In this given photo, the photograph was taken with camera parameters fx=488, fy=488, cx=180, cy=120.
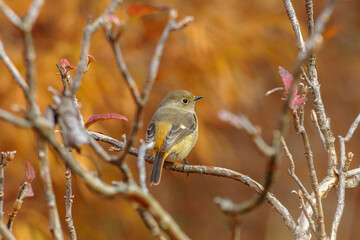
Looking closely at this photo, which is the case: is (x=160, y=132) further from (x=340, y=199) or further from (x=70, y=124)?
(x=70, y=124)

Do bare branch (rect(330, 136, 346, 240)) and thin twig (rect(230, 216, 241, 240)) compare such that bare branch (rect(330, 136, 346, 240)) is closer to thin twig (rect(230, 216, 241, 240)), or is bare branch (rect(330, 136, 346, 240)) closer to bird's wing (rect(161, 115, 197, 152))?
thin twig (rect(230, 216, 241, 240))

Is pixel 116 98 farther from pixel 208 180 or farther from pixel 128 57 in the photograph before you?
pixel 208 180

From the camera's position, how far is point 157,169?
2914 mm

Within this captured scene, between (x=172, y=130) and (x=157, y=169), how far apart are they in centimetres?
45

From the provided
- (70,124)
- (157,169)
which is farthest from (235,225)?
(157,169)

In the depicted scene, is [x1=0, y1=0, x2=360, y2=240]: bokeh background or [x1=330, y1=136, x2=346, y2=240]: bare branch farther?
[x1=0, y1=0, x2=360, y2=240]: bokeh background

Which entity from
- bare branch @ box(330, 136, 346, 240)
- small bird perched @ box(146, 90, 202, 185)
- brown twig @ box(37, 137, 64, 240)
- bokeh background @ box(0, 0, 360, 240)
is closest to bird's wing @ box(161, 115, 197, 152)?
small bird perched @ box(146, 90, 202, 185)

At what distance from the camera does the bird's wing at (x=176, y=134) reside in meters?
3.09

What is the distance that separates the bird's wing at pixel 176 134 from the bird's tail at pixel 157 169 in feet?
0.17

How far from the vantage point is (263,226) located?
237 inches

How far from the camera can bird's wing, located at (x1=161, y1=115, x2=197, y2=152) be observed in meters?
3.09

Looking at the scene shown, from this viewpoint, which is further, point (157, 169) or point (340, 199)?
point (157, 169)

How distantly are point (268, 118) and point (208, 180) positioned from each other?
0.98 m

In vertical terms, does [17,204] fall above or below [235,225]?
above
